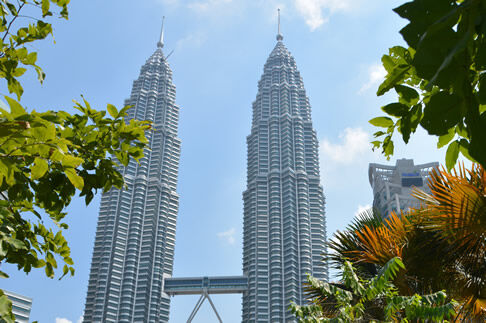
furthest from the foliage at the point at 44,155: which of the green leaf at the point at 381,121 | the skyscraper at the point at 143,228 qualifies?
the skyscraper at the point at 143,228

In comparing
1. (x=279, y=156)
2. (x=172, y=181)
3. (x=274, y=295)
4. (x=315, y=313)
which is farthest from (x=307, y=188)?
(x=315, y=313)

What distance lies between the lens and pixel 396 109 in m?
1.57

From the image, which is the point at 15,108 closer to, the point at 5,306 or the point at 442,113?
the point at 5,306

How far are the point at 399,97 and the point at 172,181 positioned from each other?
13279cm

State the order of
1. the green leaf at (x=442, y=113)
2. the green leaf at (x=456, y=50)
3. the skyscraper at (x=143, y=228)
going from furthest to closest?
1. the skyscraper at (x=143, y=228)
2. the green leaf at (x=442, y=113)
3. the green leaf at (x=456, y=50)

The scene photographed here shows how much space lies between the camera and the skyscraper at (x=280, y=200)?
104m

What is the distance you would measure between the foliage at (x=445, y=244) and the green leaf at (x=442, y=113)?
4.86 m

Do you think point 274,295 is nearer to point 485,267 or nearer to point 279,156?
point 279,156

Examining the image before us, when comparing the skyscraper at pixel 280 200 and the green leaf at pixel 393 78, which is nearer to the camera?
the green leaf at pixel 393 78

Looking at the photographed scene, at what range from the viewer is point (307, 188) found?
117 metres

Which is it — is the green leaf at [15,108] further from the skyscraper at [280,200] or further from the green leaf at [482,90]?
the skyscraper at [280,200]

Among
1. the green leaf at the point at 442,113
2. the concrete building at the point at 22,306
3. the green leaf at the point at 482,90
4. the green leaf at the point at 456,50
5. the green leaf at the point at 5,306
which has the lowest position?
the green leaf at the point at 5,306

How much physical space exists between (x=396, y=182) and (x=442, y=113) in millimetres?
91292

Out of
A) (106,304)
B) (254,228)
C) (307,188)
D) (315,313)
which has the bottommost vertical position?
(315,313)
